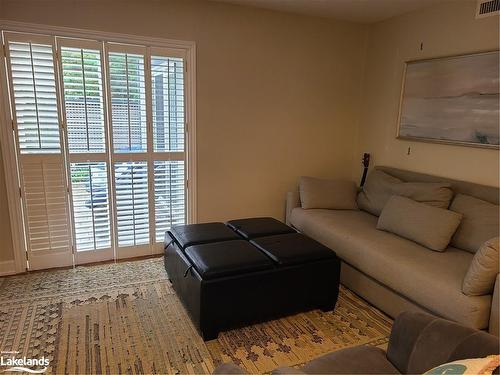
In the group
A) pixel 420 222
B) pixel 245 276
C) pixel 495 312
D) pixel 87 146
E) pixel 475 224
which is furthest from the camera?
pixel 87 146

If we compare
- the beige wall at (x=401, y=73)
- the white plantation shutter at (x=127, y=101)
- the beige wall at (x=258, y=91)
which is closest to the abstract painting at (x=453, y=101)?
the beige wall at (x=401, y=73)

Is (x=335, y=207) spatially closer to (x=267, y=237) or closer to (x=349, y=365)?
(x=267, y=237)

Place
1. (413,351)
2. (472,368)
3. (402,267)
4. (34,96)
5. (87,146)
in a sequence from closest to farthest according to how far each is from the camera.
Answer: (472,368), (413,351), (402,267), (34,96), (87,146)

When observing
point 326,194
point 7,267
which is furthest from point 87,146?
point 326,194

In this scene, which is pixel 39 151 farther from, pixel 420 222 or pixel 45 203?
pixel 420 222

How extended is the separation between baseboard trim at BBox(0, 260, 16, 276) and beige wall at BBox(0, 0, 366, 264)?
1.99ft

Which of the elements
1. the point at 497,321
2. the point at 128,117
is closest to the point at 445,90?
the point at 497,321

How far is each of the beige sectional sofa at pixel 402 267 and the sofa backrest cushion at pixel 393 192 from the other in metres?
0.12

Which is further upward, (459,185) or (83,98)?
(83,98)

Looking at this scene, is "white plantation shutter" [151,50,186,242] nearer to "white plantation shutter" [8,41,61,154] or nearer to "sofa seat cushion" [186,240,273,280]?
"white plantation shutter" [8,41,61,154]

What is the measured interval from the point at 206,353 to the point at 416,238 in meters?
1.75

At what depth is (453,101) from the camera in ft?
9.78

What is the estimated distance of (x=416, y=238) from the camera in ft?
8.80

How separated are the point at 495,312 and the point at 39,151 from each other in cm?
341
